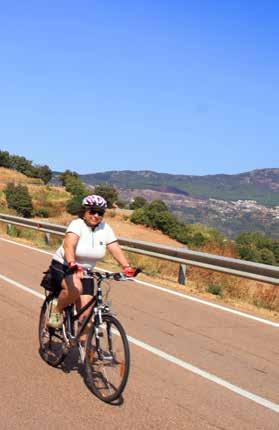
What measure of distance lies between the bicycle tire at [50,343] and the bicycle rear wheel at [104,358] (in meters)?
0.79

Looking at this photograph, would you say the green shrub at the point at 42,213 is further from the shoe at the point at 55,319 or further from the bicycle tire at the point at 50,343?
the shoe at the point at 55,319

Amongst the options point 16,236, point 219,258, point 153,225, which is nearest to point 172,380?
point 219,258

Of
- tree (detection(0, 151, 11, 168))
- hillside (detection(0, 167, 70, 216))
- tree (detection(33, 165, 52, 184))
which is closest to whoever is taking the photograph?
hillside (detection(0, 167, 70, 216))

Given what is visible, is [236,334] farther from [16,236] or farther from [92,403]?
[16,236]

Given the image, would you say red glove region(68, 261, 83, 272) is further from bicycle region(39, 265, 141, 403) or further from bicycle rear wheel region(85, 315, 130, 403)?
bicycle rear wheel region(85, 315, 130, 403)

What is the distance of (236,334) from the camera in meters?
9.15

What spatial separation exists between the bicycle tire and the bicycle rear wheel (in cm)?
79

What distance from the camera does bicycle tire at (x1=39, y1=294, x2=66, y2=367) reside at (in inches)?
267

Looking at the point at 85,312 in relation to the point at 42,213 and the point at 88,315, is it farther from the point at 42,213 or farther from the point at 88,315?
the point at 42,213

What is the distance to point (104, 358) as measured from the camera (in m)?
5.88

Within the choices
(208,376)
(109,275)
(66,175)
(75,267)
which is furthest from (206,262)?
(66,175)

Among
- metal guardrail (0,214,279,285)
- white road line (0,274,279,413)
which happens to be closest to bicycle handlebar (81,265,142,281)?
white road line (0,274,279,413)

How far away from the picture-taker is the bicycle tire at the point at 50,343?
22.3 feet

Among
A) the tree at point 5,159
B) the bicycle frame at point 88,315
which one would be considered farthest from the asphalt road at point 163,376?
the tree at point 5,159
